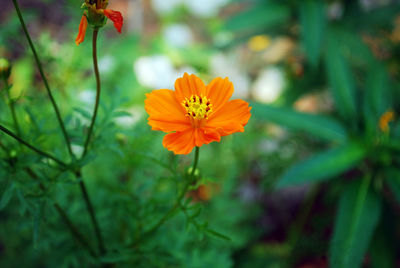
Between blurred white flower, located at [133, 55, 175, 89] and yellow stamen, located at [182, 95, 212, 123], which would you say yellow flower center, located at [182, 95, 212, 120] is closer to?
yellow stamen, located at [182, 95, 212, 123]

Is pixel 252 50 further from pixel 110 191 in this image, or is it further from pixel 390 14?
pixel 110 191

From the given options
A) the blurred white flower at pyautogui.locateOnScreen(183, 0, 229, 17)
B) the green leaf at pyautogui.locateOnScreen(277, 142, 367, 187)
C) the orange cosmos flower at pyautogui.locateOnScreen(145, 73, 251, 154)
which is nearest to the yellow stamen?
the orange cosmos flower at pyautogui.locateOnScreen(145, 73, 251, 154)

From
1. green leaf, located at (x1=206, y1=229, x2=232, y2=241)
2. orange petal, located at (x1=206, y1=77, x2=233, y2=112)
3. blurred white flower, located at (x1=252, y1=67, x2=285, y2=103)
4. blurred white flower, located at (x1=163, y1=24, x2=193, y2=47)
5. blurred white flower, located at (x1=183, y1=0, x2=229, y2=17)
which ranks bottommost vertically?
green leaf, located at (x1=206, y1=229, x2=232, y2=241)

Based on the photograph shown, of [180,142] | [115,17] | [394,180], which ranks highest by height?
[115,17]

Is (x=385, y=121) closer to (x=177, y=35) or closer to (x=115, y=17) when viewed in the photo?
(x=115, y=17)

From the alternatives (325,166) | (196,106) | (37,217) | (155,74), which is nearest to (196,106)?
(196,106)

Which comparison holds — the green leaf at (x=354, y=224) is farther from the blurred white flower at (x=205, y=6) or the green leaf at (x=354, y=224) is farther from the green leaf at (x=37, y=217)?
the blurred white flower at (x=205, y=6)

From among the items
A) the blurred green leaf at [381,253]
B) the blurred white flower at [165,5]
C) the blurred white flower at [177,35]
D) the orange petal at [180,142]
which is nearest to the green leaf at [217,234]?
the orange petal at [180,142]
